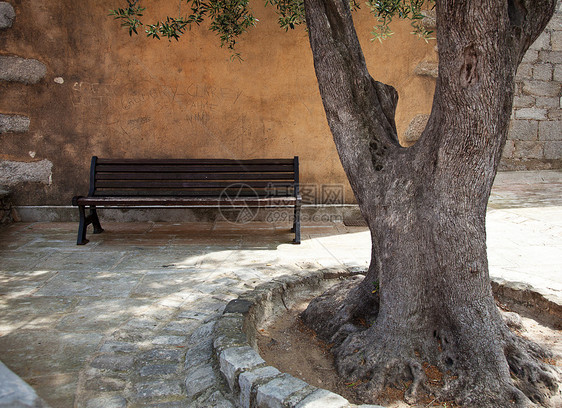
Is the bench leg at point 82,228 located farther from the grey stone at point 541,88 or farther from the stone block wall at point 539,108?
the grey stone at point 541,88

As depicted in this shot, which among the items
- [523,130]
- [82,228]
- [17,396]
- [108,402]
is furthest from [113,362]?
[523,130]

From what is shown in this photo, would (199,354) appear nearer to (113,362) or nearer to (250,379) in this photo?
(113,362)

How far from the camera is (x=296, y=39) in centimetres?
632

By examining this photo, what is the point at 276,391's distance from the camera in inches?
86.1

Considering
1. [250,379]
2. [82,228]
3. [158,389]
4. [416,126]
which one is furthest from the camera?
[416,126]

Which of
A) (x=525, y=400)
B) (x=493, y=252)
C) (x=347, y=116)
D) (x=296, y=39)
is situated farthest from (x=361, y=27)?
(x=525, y=400)

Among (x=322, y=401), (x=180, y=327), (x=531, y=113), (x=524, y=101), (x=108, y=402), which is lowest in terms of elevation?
(x=108, y=402)

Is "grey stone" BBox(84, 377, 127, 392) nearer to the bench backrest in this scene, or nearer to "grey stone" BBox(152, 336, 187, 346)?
"grey stone" BBox(152, 336, 187, 346)

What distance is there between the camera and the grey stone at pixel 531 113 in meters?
10.3

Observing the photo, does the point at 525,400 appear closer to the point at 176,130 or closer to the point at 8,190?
the point at 176,130

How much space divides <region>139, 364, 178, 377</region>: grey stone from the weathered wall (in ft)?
13.2

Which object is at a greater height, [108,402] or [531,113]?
[531,113]

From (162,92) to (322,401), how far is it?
16.7ft

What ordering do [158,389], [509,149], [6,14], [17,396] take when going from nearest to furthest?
[17,396]
[158,389]
[6,14]
[509,149]
